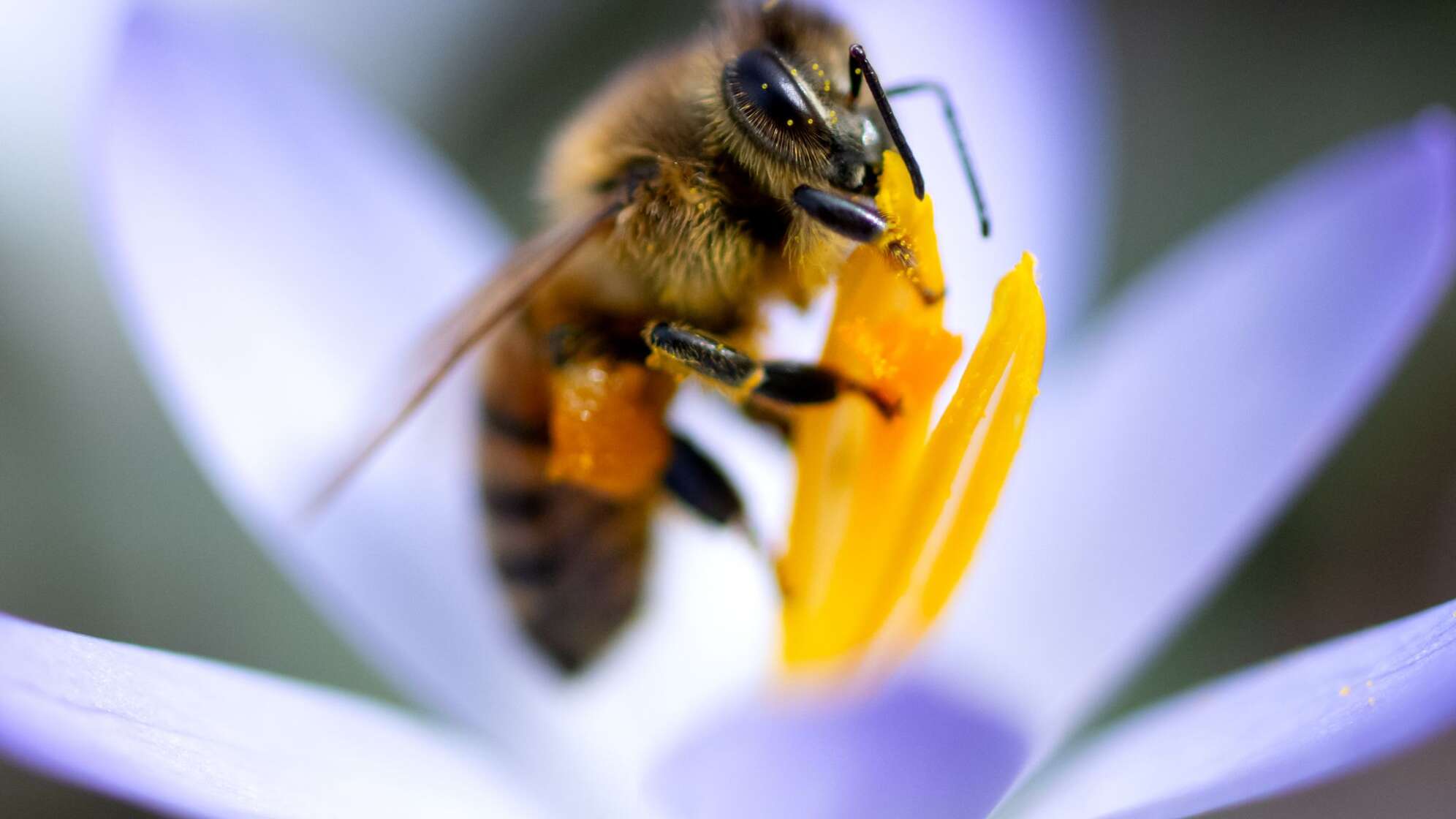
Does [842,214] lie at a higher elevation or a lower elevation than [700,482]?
higher

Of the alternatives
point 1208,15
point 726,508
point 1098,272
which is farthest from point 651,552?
point 1208,15

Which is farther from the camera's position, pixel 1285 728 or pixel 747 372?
pixel 747 372

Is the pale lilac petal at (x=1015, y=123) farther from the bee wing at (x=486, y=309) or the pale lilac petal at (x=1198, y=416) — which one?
the bee wing at (x=486, y=309)

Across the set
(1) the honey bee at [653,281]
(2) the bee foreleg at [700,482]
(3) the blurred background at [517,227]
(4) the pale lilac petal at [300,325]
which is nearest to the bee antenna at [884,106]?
(1) the honey bee at [653,281]

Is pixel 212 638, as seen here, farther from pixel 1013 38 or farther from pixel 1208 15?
pixel 1208 15

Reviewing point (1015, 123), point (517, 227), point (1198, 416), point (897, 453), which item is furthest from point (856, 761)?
point (517, 227)

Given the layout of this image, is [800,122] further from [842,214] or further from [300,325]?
[300,325]
